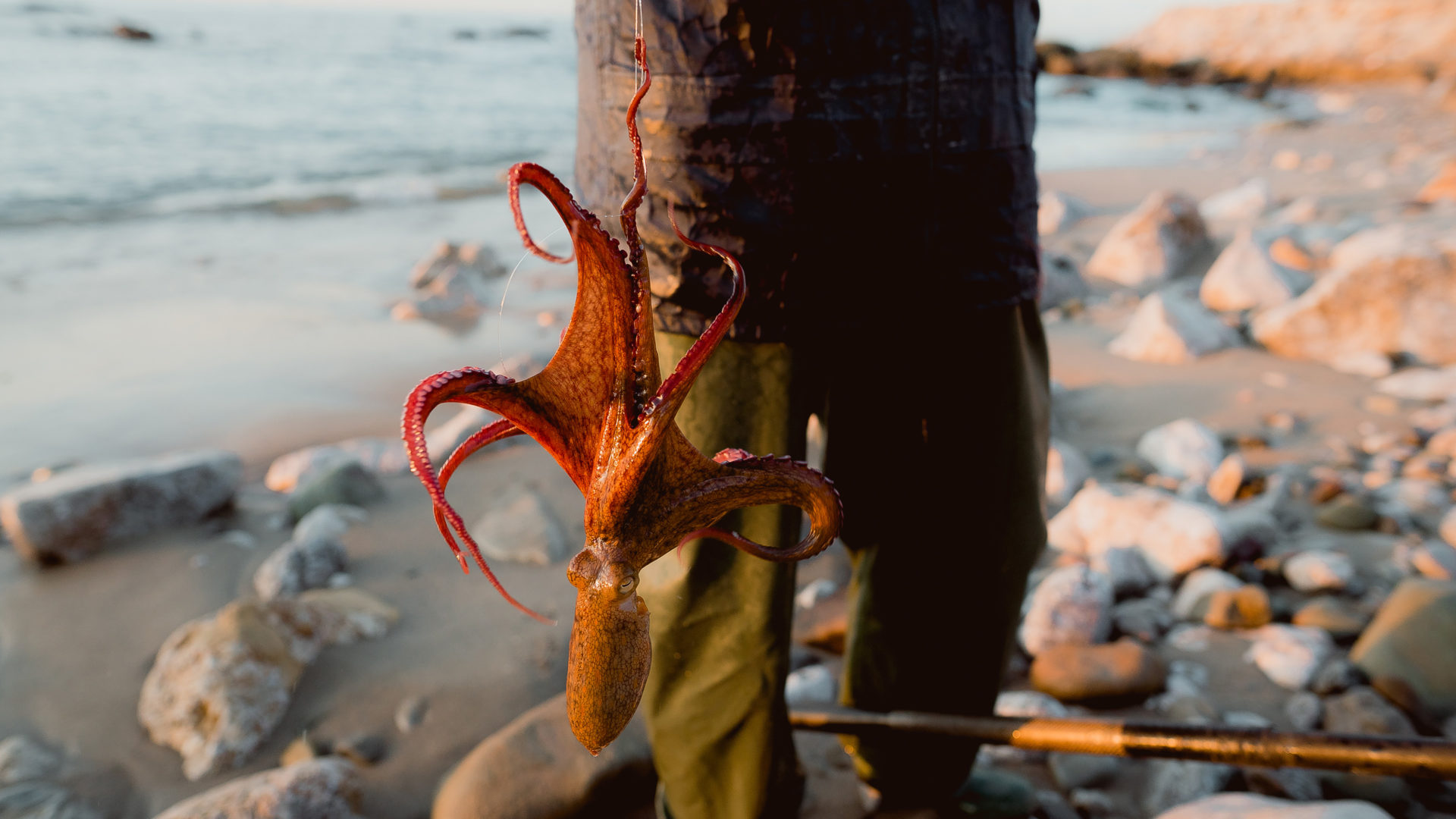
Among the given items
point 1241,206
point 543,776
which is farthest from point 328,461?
point 1241,206

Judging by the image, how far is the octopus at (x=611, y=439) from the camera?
65 centimetres

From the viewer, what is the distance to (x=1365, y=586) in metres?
2.96

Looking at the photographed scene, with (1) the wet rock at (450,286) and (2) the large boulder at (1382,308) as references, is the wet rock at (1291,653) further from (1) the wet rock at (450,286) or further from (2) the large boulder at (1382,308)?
(1) the wet rock at (450,286)

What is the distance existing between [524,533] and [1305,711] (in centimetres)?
272

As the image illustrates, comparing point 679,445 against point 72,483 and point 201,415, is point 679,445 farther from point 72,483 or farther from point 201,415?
point 201,415

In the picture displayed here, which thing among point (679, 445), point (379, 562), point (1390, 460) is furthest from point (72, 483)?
point (1390, 460)

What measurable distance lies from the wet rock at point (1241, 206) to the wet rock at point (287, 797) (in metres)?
8.46

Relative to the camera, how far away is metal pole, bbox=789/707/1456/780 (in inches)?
56.9

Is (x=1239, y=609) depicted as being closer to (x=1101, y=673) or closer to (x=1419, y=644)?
(x=1419, y=644)

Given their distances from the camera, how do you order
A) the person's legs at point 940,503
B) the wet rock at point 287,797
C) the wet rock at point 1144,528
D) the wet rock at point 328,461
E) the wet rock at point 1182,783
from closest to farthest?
the person's legs at point 940,503 < the wet rock at point 287,797 < the wet rock at point 1182,783 < the wet rock at point 1144,528 < the wet rock at point 328,461

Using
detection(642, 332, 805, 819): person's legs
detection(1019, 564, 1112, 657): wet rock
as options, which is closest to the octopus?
detection(642, 332, 805, 819): person's legs

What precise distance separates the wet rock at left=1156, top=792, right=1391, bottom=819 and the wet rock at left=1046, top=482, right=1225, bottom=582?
3.95 feet

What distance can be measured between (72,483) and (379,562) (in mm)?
1204

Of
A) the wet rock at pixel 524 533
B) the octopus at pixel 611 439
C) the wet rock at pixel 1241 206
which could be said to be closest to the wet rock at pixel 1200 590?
the wet rock at pixel 524 533
